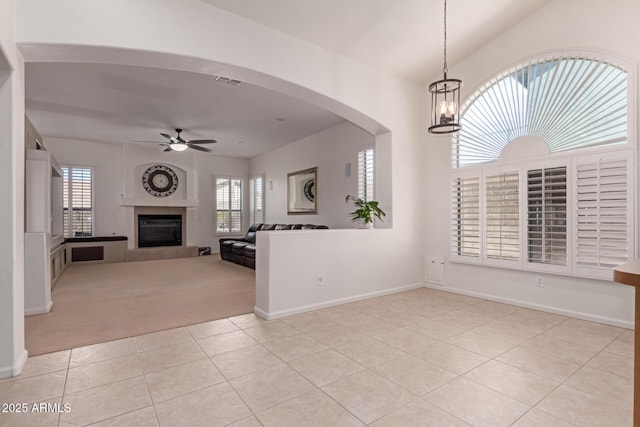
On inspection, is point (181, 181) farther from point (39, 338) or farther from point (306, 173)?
point (39, 338)

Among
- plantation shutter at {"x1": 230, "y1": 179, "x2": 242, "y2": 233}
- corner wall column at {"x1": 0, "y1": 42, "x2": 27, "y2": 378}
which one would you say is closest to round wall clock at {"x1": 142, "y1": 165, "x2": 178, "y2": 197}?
plantation shutter at {"x1": 230, "y1": 179, "x2": 242, "y2": 233}

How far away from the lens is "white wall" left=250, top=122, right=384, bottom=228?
6012mm

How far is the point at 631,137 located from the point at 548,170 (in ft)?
2.40

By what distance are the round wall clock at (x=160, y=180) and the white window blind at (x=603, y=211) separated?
893cm

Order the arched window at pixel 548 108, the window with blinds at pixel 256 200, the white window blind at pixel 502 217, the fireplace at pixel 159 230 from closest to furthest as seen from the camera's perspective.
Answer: the arched window at pixel 548 108 → the white window blind at pixel 502 217 → the fireplace at pixel 159 230 → the window with blinds at pixel 256 200

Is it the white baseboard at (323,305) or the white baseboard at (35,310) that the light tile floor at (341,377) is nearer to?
the white baseboard at (323,305)

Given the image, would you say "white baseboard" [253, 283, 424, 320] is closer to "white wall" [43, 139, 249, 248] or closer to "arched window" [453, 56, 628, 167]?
"arched window" [453, 56, 628, 167]

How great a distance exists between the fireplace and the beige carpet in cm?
194

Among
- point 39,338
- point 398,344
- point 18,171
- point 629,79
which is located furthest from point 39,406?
point 629,79

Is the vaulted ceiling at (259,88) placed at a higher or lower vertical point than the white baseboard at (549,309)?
higher

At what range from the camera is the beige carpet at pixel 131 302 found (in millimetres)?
3004

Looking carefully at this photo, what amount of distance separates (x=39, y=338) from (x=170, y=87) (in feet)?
11.3

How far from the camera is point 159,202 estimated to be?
8609 mm

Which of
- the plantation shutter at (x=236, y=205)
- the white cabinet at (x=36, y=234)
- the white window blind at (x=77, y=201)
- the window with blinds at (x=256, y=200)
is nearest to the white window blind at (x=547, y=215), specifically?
the white cabinet at (x=36, y=234)
